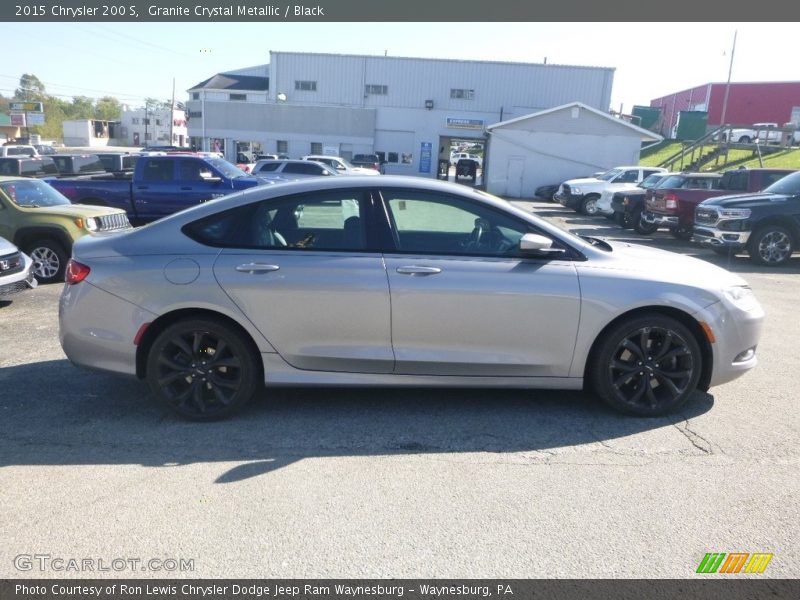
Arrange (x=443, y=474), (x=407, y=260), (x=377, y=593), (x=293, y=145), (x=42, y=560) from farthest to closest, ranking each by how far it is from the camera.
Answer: (x=293, y=145), (x=407, y=260), (x=443, y=474), (x=42, y=560), (x=377, y=593)

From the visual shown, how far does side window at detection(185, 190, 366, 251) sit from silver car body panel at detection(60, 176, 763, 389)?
0.09 metres

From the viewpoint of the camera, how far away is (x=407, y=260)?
4.33 m

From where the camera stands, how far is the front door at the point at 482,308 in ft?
14.0

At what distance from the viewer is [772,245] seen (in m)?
12.6

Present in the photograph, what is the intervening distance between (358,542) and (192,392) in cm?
190

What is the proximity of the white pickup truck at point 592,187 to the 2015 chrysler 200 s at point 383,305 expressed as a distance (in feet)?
65.2

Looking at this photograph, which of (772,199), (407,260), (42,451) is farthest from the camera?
(772,199)

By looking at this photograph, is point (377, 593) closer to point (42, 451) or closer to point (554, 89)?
point (42, 451)

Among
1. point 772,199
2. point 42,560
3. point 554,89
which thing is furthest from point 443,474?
point 554,89

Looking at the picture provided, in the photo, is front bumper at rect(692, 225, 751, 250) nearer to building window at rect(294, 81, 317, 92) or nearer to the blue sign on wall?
the blue sign on wall

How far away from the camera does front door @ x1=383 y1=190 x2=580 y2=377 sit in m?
4.27

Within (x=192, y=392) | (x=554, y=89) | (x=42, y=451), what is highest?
(x=554, y=89)

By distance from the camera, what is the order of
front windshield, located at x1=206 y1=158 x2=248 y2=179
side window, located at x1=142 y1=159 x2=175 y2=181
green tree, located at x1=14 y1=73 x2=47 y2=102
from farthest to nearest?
green tree, located at x1=14 y1=73 x2=47 y2=102, front windshield, located at x1=206 y1=158 x2=248 y2=179, side window, located at x1=142 y1=159 x2=175 y2=181
